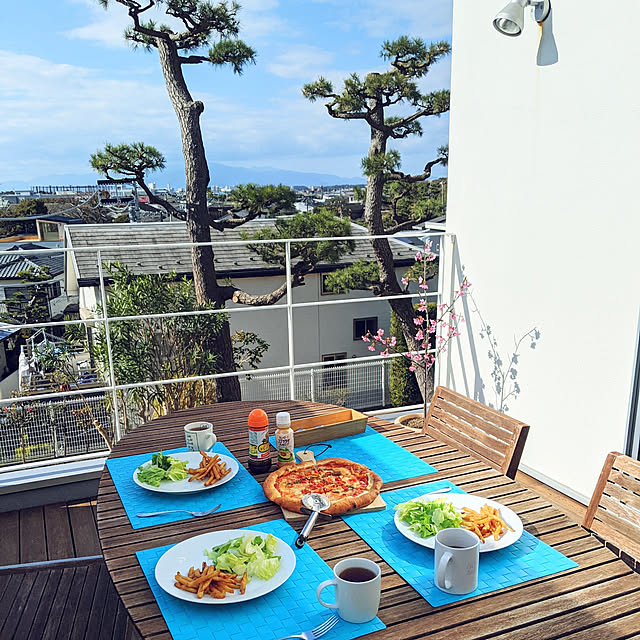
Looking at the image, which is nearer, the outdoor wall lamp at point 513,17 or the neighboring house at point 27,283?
the outdoor wall lamp at point 513,17

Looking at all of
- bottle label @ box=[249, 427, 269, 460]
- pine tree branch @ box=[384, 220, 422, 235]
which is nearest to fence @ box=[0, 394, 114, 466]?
pine tree branch @ box=[384, 220, 422, 235]

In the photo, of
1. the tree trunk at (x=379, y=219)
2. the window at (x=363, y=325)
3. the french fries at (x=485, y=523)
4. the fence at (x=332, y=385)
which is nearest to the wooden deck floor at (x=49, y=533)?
the french fries at (x=485, y=523)

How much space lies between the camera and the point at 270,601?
1053mm

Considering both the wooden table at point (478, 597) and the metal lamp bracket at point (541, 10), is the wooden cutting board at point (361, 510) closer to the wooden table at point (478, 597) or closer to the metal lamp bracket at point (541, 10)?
the wooden table at point (478, 597)

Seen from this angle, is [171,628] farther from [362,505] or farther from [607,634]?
[607,634]

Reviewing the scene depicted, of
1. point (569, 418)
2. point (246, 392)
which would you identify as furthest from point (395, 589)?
point (246, 392)

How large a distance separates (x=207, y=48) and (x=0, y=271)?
6188 mm

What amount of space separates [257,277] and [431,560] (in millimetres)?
13822

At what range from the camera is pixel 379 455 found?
1.67 meters

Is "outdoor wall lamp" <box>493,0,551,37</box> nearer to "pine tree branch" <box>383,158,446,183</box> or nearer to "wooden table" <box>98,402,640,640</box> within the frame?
"wooden table" <box>98,402,640,640</box>

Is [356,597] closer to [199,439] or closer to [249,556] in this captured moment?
[249,556]

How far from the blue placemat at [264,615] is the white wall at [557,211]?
1.74 metres

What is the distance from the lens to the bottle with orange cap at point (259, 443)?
60.1 inches

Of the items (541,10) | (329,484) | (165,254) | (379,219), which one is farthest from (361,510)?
(165,254)
